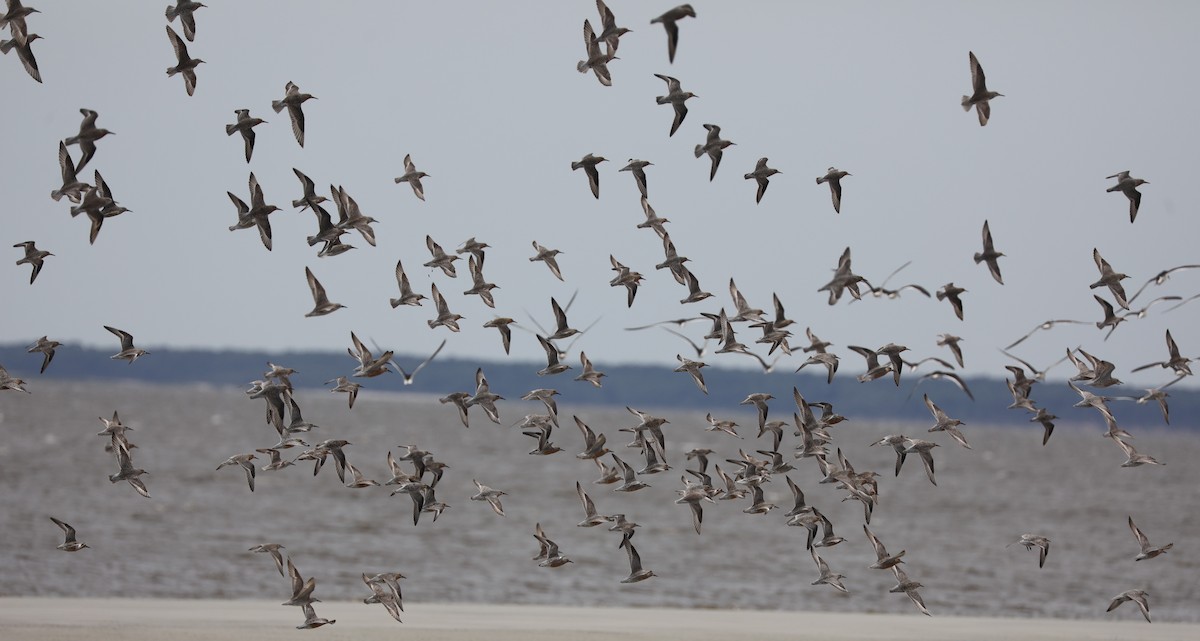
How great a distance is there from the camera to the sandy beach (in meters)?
25.6

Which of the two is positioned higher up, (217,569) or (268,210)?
(268,210)

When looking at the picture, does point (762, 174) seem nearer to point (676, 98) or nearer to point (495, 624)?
point (676, 98)

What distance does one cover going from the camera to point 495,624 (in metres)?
27.5

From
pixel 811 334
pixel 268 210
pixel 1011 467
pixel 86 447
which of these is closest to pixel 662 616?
→ pixel 811 334

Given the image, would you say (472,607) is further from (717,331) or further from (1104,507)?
(1104,507)

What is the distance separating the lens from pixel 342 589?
3631 cm

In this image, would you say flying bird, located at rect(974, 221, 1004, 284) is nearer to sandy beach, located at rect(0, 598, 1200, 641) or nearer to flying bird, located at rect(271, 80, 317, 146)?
sandy beach, located at rect(0, 598, 1200, 641)

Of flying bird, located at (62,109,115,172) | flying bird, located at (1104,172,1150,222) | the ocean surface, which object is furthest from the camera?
the ocean surface

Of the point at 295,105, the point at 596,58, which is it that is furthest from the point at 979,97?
the point at 295,105

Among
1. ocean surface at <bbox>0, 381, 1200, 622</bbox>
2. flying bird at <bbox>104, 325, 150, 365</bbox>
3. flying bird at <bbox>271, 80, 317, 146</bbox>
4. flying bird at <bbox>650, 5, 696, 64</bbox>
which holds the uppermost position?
flying bird at <bbox>650, 5, 696, 64</bbox>

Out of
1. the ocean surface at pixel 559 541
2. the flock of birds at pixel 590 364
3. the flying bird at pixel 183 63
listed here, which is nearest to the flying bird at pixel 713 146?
the flock of birds at pixel 590 364

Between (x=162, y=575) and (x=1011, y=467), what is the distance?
10703 cm

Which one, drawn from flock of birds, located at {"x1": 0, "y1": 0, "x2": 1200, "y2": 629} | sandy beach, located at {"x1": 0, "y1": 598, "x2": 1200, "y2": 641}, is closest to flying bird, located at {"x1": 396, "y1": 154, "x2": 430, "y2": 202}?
flock of birds, located at {"x1": 0, "y1": 0, "x2": 1200, "y2": 629}

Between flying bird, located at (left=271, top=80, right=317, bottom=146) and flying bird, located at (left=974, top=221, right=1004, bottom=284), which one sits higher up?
flying bird, located at (left=271, top=80, right=317, bottom=146)
